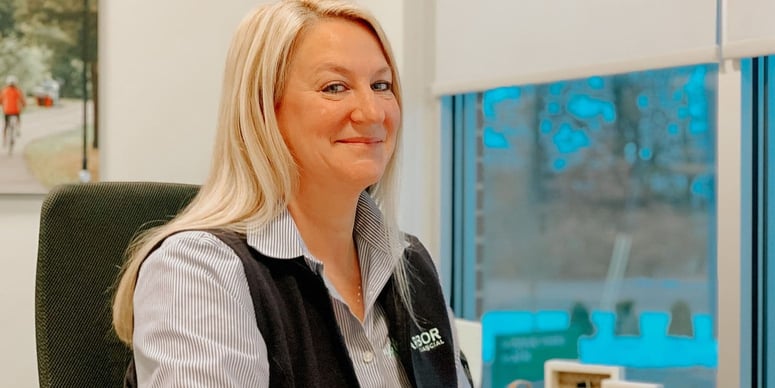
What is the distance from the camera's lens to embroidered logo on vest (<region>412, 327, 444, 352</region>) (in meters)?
1.42

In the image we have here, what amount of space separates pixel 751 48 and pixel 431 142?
4.14ft

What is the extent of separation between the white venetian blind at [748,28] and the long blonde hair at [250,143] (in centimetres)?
98

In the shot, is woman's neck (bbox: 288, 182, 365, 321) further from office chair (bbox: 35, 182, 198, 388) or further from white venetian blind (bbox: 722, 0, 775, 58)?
white venetian blind (bbox: 722, 0, 775, 58)

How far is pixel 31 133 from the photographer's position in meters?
2.64

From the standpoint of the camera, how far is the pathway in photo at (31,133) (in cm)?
261

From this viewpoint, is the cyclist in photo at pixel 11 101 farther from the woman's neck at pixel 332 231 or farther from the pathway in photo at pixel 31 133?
the woman's neck at pixel 332 231

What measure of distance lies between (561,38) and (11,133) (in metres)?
1.55

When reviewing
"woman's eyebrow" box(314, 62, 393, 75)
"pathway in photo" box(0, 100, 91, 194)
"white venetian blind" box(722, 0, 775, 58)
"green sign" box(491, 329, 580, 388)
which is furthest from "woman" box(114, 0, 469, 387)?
"pathway in photo" box(0, 100, 91, 194)

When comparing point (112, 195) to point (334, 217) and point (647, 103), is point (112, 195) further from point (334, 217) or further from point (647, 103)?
point (647, 103)

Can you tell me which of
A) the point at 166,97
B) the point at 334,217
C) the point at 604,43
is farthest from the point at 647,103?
the point at 166,97

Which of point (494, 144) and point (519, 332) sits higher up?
point (494, 144)

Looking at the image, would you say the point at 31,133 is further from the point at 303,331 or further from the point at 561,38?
the point at 303,331

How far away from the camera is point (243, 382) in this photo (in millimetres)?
1139

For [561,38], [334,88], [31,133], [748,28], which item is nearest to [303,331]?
[334,88]
